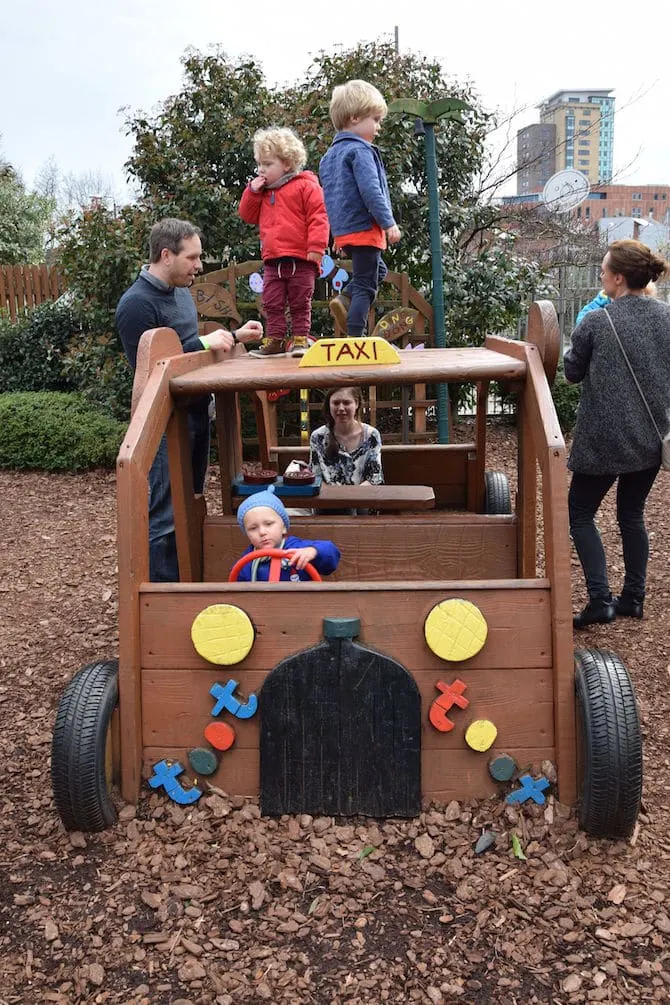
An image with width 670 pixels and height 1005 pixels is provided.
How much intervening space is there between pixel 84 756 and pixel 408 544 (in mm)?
1754

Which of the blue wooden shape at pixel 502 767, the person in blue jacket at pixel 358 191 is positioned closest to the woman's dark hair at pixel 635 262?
the person in blue jacket at pixel 358 191

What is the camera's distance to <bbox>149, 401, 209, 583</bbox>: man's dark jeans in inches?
155

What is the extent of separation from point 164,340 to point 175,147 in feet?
22.6

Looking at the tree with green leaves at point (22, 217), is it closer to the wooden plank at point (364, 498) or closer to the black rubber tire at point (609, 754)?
the wooden plank at point (364, 498)

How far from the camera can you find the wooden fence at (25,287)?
14242 millimetres

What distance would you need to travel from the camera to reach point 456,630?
2646mm

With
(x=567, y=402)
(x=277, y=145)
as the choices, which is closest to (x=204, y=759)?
(x=277, y=145)

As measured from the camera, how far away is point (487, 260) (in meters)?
10.0

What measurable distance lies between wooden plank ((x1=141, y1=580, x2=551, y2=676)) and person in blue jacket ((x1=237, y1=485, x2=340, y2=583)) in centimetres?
32

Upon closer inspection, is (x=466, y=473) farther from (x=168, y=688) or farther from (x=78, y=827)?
(x=78, y=827)

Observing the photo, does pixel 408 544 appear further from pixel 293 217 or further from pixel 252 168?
pixel 252 168

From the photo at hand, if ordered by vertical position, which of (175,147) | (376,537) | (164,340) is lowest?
(376,537)

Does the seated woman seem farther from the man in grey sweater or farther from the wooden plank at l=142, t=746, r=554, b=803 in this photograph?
the wooden plank at l=142, t=746, r=554, b=803

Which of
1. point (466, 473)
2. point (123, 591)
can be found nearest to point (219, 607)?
point (123, 591)
